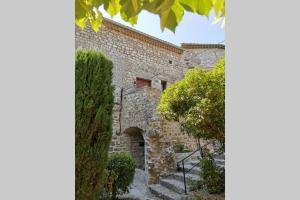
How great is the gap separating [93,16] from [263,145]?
68cm

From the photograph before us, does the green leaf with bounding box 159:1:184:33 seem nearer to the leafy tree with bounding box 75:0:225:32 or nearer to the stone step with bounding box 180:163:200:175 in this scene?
the leafy tree with bounding box 75:0:225:32

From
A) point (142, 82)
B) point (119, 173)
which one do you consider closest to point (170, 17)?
point (119, 173)

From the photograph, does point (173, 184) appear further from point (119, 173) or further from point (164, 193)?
point (119, 173)

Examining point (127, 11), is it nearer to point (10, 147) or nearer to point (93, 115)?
point (10, 147)

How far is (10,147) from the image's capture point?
372 mm

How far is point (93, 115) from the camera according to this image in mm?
2271

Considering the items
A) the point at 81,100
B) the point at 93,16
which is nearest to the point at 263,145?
the point at 93,16

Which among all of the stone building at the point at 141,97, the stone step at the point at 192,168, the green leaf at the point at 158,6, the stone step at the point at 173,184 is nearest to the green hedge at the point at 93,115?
the stone building at the point at 141,97

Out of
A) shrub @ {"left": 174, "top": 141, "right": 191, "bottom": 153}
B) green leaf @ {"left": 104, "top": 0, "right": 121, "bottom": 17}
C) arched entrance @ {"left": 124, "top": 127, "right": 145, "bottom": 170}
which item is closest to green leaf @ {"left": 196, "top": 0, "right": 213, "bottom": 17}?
green leaf @ {"left": 104, "top": 0, "right": 121, "bottom": 17}

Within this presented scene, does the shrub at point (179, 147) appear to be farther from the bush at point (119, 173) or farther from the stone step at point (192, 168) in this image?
the bush at point (119, 173)

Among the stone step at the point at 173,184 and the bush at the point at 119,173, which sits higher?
the bush at the point at 119,173

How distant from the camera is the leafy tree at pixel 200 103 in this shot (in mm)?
2385

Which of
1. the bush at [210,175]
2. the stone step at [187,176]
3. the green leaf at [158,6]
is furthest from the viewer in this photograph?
the stone step at [187,176]

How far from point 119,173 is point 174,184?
699mm
